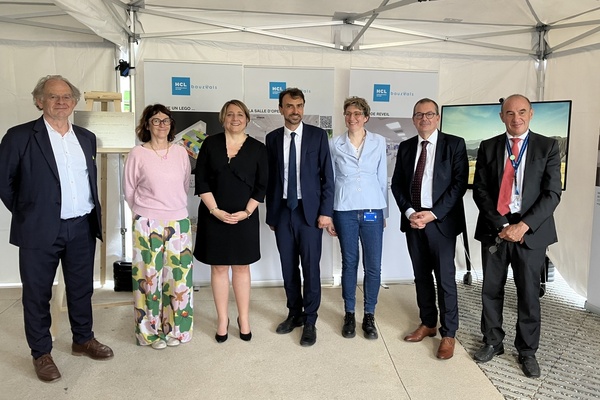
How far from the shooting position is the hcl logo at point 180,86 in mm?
3799

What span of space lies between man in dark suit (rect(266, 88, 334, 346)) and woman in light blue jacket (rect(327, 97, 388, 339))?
138 mm

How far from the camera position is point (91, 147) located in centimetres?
264

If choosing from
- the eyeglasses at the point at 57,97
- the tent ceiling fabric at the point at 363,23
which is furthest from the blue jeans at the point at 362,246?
the eyeglasses at the point at 57,97

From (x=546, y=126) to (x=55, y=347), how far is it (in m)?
4.10

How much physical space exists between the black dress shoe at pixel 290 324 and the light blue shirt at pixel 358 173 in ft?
2.85

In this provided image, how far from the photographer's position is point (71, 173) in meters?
2.46

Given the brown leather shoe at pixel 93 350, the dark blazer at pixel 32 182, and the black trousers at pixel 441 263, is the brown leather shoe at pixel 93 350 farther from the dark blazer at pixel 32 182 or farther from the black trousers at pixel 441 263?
the black trousers at pixel 441 263

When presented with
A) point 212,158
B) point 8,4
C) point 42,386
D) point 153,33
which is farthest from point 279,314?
point 8,4

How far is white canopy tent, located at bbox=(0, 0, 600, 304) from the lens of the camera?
3717mm

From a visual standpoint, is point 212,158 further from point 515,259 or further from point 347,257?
point 515,259

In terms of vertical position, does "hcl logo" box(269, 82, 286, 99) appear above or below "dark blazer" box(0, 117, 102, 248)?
above

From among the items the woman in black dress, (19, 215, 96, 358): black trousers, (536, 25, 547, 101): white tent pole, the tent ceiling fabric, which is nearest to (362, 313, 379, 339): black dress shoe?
the woman in black dress

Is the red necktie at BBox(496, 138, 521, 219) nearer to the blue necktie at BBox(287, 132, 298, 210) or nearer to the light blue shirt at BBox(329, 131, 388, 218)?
the light blue shirt at BBox(329, 131, 388, 218)

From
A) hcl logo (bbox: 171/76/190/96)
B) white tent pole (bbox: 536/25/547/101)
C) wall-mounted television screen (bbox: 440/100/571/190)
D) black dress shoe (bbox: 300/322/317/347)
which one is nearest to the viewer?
black dress shoe (bbox: 300/322/317/347)
